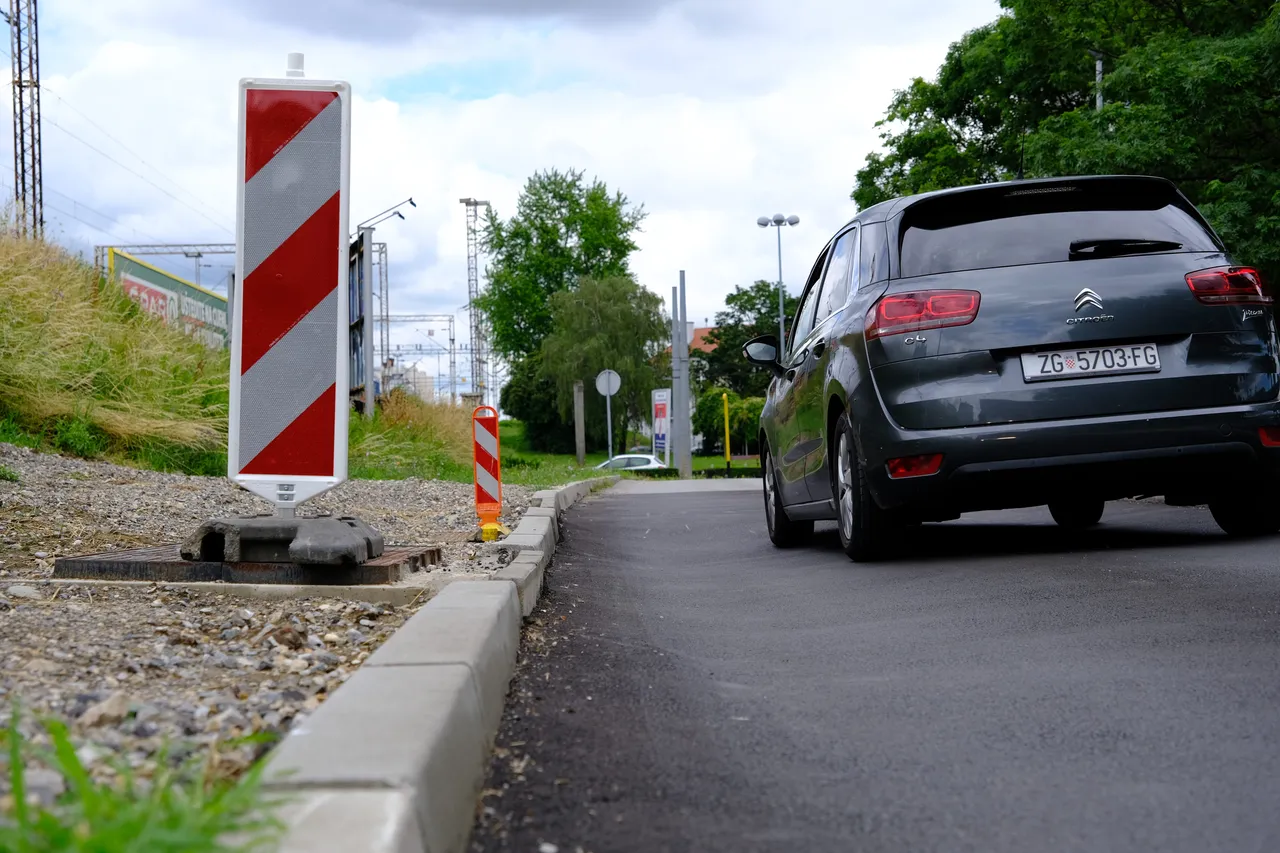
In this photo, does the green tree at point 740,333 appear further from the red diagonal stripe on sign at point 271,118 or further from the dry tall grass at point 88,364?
the red diagonal stripe on sign at point 271,118

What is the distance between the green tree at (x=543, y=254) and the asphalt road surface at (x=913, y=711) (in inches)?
2691

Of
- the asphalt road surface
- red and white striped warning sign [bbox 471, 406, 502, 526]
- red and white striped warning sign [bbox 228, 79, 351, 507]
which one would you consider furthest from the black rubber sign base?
red and white striped warning sign [bbox 471, 406, 502, 526]

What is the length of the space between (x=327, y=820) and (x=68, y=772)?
1.20 feet

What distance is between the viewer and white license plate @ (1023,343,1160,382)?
612 cm

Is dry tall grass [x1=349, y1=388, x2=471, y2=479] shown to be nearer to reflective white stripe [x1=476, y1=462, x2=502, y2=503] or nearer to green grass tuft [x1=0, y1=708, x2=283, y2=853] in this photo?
reflective white stripe [x1=476, y1=462, x2=502, y2=503]

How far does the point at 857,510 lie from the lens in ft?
21.9

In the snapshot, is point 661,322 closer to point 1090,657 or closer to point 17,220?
point 17,220

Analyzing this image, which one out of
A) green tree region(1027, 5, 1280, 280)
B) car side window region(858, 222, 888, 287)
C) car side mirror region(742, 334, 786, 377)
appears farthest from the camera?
green tree region(1027, 5, 1280, 280)

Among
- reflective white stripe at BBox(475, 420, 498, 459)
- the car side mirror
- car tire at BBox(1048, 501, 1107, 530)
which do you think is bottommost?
car tire at BBox(1048, 501, 1107, 530)

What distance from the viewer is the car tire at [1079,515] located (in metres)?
8.44

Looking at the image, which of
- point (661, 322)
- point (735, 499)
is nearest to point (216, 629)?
point (735, 499)

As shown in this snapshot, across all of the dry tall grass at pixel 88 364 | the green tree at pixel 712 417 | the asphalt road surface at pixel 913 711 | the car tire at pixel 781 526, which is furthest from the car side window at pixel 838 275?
the green tree at pixel 712 417

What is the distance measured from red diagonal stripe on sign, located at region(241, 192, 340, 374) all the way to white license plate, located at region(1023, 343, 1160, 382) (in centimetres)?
302

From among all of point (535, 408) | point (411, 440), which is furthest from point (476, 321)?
point (411, 440)
